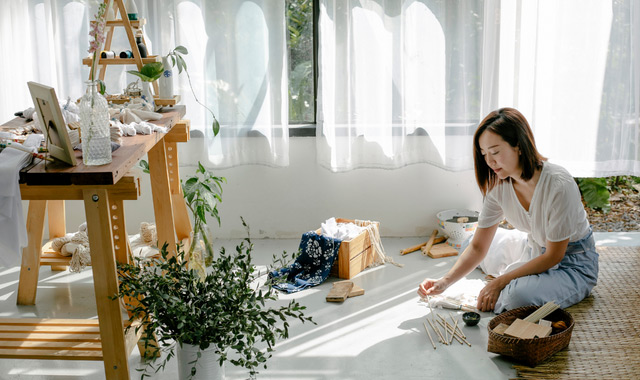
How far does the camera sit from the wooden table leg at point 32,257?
3324 mm

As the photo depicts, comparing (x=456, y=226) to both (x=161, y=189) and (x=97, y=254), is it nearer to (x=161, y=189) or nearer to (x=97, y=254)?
(x=161, y=189)

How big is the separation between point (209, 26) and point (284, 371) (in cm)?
222

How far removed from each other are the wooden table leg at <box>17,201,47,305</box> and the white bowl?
2.29m

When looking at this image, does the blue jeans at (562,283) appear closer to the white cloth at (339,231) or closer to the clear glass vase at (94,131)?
the white cloth at (339,231)

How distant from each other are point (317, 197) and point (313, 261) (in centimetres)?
75

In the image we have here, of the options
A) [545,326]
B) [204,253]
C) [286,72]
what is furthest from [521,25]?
[204,253]

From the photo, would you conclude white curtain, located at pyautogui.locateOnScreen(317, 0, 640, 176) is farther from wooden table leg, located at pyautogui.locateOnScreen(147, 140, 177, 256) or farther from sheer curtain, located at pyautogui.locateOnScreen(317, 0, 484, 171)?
wooden table leg, located at pyautogui.locateOnScreen(147, 140, 177, 256)

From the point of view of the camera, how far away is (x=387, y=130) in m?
4.26

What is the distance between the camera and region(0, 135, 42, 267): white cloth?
2.24 meters

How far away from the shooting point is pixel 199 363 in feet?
8.00

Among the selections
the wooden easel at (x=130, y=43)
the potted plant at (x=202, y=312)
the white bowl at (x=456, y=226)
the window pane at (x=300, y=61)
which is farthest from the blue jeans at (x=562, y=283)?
the wooden easel at (x=130, y=43)

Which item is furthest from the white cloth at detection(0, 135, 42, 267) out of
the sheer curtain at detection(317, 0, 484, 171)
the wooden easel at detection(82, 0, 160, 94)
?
the sheer curtain at detection(317, 0, 484, 171)

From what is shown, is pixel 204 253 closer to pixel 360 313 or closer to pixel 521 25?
pixel 360 313

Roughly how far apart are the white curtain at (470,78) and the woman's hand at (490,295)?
117 centimetres
